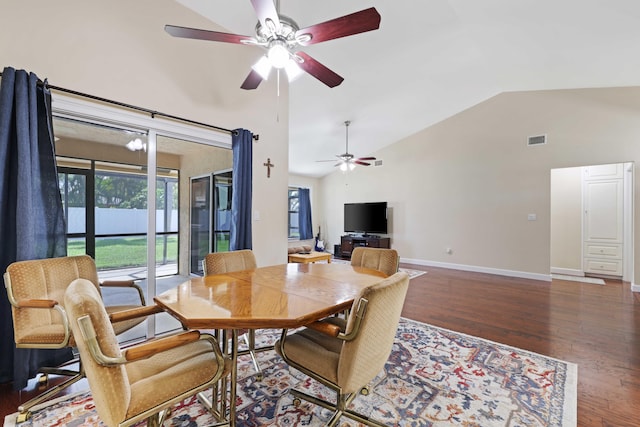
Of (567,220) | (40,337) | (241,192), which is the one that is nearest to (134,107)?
(241,192)

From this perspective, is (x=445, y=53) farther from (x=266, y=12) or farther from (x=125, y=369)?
(x=125, y=369)

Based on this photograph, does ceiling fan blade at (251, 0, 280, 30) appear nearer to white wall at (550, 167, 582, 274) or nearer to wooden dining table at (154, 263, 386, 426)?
wooden dining table at (154, 263, 386, 426)

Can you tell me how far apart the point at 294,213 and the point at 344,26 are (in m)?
6.88

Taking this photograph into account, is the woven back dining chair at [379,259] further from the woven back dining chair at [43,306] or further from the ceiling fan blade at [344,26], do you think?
the woven back dining chair at [43,306]

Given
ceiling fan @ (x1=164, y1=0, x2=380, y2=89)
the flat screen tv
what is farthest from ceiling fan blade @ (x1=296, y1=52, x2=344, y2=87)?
the flat screen tv

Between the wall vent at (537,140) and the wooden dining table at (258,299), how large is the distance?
15.9ft

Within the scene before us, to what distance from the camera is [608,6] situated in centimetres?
242

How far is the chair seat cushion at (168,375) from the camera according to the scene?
117 cm

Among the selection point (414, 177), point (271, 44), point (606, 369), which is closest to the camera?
point (271, 44)

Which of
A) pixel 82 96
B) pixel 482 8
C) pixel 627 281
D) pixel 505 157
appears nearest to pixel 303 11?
pixel 482 8

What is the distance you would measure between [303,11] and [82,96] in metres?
2.08

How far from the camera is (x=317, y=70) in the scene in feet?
7.03

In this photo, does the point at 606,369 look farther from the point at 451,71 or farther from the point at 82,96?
the point at 82,96

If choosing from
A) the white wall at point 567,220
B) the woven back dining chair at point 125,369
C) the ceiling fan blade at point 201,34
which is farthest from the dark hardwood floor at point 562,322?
the ceiling fan blade at point 201,34
